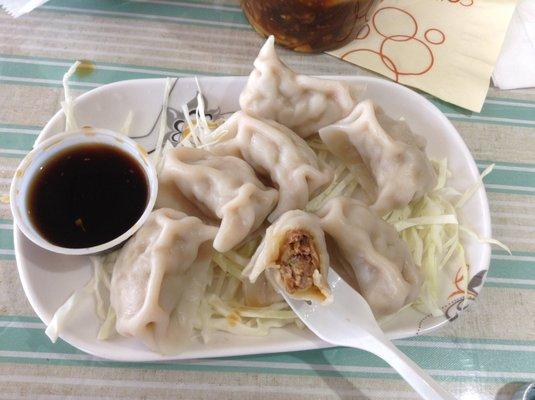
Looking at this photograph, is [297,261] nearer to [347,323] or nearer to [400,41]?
[347,323]

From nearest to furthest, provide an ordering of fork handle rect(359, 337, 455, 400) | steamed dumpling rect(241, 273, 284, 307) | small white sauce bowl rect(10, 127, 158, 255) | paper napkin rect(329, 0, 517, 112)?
fork handle rect(359, 337, 455, 400), small white sauce bowl rect(10, 127, 158, 255), steamed dumpling rect(241, 273, 284, 307), paper napkin rect(329, 0, 517, 112)

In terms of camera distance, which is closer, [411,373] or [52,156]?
[411,373]

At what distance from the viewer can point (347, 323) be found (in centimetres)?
150

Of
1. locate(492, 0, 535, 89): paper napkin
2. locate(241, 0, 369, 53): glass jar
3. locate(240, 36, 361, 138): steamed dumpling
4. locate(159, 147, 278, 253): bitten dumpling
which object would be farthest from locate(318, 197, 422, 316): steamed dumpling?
locate(492, 0, 535, 89): paper napkin

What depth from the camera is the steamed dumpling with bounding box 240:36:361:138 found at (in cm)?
182

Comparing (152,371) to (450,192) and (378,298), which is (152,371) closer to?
(378,298)

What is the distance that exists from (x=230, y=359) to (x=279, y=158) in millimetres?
755

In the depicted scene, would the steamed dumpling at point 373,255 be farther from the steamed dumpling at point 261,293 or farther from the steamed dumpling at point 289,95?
the steamed dumpling at point 289,95

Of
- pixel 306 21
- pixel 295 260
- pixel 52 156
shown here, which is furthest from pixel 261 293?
pixel 306 21

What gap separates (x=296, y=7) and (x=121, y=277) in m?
1.37

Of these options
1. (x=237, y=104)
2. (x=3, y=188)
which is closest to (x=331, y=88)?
(x=237, y=104)

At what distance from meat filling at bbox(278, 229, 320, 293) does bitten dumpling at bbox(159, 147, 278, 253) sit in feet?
0.61

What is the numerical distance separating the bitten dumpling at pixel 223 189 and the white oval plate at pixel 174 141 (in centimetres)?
30

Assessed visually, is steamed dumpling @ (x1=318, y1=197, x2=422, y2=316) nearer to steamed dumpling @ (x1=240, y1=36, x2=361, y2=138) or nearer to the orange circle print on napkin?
steamed dumpling @ (x1=240, y1=36, x2=361, y2=138)
